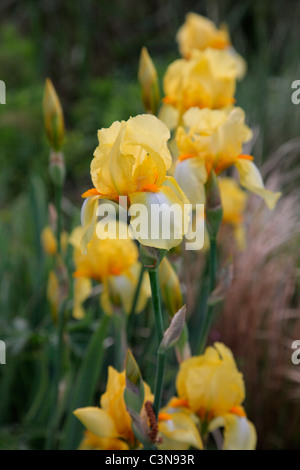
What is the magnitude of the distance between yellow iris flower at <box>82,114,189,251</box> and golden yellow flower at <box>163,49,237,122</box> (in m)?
0.52

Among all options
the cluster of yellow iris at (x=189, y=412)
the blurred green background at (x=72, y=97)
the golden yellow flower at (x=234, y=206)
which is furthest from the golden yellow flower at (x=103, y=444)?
the golden yellow flower at (x=234, y=206)

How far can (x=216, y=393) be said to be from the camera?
2.91 ft

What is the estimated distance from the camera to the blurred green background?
1617 mm

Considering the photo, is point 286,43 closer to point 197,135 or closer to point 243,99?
point 243,99

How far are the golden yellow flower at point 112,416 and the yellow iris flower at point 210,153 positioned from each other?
1.09 ft

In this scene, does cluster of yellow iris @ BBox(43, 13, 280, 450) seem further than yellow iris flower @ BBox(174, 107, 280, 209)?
No

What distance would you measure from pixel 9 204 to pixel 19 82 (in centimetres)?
112

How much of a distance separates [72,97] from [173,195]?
412 cm

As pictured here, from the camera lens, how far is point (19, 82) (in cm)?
363

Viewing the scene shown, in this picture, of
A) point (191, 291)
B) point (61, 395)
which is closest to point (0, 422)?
point (61, 395)

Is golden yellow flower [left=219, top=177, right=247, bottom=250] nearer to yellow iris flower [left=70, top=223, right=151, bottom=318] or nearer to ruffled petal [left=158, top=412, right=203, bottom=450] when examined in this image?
yellow iris flower [left=70, top=223, right=151, bottom=318]

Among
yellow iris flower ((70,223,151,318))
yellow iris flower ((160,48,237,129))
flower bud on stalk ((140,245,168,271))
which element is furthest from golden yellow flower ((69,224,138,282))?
flower bud on stalk ((140,245,168,271))

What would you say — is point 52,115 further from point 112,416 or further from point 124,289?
point 112,416

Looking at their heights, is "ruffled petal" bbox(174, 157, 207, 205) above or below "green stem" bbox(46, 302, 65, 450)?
above
